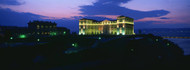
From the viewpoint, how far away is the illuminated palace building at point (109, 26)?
83669mm

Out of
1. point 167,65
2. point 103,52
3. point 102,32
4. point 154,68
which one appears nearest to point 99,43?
point 103,52

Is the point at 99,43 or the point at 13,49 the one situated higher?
the point at 99,43

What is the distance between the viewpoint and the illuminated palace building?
83669mm

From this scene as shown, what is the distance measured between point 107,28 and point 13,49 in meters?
76.3

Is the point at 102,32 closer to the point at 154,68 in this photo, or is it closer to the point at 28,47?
the point at 28,47

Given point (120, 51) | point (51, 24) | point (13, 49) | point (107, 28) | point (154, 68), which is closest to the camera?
point (154, 68)

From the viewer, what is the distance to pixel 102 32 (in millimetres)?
97312

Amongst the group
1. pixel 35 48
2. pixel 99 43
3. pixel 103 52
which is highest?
pixel 99 43

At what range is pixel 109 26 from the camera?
93062mm

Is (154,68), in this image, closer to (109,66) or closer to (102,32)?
(109,66)

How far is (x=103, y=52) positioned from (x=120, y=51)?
1.34 m

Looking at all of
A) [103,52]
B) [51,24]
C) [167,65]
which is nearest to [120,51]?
[103,52]

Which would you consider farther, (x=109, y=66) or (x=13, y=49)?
(x=13, y=49)

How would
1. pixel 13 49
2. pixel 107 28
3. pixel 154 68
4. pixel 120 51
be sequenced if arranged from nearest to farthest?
1. pixel 154 68
2. pixel 120 51
3. pixel 13 49
4. pixel 107 28
